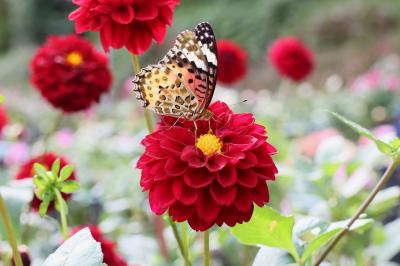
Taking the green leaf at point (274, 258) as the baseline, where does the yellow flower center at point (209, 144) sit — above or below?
above

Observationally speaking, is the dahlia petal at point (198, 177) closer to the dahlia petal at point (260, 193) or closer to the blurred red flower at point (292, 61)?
the dahlia petal at point (260, 193)

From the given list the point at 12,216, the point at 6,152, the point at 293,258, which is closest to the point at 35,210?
the point at 12,216

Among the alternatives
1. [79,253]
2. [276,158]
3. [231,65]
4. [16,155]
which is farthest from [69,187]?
[16,155]

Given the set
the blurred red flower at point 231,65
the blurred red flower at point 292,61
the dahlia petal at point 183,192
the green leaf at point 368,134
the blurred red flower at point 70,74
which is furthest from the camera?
the blurred red flower at point 292,61

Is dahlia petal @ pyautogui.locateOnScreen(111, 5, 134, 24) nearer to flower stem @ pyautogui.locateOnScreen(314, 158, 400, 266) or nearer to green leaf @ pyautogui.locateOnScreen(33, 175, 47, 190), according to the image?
green leaf @ pyautogui.locateOnScreen(33, 175, 47, 190)

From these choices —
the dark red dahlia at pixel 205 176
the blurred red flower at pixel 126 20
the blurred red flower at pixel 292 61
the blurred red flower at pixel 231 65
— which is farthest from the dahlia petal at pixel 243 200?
the blurred red flower at pixel 292 61

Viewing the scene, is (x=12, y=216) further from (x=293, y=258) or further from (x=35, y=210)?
(x=293, y=258)

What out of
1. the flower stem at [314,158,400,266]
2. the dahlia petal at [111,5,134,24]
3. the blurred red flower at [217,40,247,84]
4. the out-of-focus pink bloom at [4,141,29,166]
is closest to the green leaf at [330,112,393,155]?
the flower stem at [314,158,400,266]

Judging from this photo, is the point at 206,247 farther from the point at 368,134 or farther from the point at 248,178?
the point at 368,134
